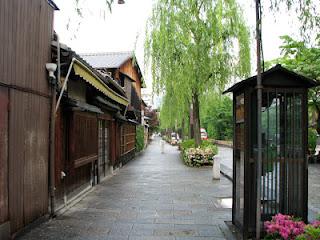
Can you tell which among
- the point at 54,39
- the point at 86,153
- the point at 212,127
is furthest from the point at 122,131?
the point at 212,127

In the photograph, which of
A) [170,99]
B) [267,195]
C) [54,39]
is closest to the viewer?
[267,195]

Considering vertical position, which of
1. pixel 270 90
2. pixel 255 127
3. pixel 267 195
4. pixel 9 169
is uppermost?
pixel 270 90

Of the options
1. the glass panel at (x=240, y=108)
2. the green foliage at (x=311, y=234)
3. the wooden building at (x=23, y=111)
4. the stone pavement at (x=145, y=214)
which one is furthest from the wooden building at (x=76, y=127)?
the green foliage at (x=311, y=234)

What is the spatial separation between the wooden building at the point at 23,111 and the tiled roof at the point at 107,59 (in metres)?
12.3

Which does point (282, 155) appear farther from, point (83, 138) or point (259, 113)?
point (83, 138)

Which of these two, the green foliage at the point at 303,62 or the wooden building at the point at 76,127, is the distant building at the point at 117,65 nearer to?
the wooden building at the point at 76,127

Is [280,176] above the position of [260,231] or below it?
above

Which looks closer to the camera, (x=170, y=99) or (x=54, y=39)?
(x=54, y=39)

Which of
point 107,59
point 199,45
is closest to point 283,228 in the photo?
point 199,45

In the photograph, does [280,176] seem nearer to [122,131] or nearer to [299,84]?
[299,84]

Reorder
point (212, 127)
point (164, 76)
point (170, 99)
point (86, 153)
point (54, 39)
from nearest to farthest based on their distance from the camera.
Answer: point (54, 39) → point (86, 153) → point (164, 76) → point (170, 99) → point (212, 127)

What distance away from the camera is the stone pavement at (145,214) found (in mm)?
6477

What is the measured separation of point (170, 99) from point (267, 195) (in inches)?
633

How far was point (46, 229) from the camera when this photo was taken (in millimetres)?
6629
